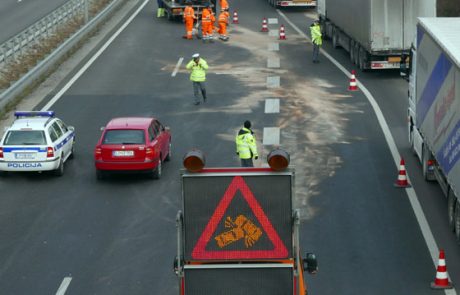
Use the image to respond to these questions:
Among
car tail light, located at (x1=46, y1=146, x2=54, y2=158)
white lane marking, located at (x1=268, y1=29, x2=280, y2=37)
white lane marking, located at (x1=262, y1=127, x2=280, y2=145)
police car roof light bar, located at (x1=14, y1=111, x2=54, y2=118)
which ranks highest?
police car roof light bar, located at (x1=14, y1=111, x2=54, y2=118)

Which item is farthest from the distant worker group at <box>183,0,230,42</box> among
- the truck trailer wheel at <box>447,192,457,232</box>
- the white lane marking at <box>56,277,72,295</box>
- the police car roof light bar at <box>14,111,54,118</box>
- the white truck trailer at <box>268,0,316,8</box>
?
the white lane marking at <box>56,277,72,295</box>

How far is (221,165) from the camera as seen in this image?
2752 cm

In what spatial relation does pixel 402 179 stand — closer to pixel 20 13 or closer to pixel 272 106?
pixel 272 106

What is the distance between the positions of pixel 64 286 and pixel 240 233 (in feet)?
22.9

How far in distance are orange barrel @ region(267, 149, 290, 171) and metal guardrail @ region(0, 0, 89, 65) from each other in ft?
87.9

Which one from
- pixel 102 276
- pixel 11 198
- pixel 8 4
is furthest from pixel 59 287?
pixel 8 4

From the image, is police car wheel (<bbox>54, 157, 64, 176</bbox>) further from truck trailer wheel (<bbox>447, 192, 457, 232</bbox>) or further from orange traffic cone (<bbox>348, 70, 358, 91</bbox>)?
orange traffic cone (<bbox>348, 70, 358, 91</bbox>)

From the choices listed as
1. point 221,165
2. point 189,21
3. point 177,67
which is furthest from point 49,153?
point 189,21

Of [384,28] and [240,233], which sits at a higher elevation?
[240,233]

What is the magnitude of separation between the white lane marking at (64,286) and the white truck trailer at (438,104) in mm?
7026

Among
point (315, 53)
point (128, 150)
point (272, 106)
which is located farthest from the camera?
point (315, 53)

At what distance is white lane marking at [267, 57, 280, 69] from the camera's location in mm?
42469

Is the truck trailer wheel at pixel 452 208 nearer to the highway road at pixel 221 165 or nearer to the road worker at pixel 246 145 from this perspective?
the highway road at pixel 221 165

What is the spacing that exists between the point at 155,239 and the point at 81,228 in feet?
6.00
